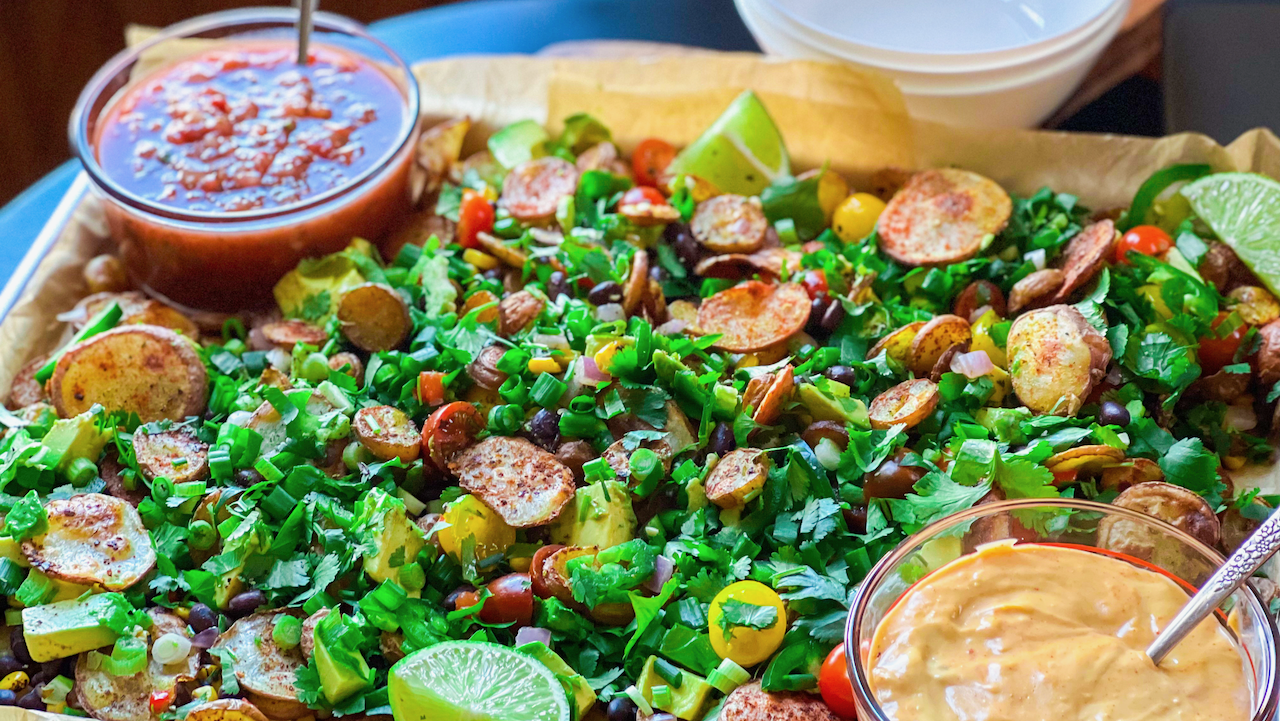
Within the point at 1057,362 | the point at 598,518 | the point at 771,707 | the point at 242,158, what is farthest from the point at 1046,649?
the point at 242,158

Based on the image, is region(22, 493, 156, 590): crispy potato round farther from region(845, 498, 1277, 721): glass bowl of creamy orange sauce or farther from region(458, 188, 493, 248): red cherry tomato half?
region(845, 498, 1277, 721): glass bowl of creamy orange sauce

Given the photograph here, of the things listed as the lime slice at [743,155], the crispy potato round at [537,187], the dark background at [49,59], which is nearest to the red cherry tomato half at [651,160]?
the lime slice at [743,155]

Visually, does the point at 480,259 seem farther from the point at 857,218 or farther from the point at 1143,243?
the point at 1143,243

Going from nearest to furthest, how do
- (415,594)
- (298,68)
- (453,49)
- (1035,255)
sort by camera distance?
(415,594), (1035,255), (298,68), (453,49)

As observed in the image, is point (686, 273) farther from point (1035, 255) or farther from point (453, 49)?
point (453, 49)

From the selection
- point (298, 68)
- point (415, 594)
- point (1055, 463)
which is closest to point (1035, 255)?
point (1055, 463)

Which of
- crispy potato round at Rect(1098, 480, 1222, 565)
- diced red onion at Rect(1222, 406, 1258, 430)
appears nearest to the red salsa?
crispy potato round at Rect(1098, 480, 1222, 565)
